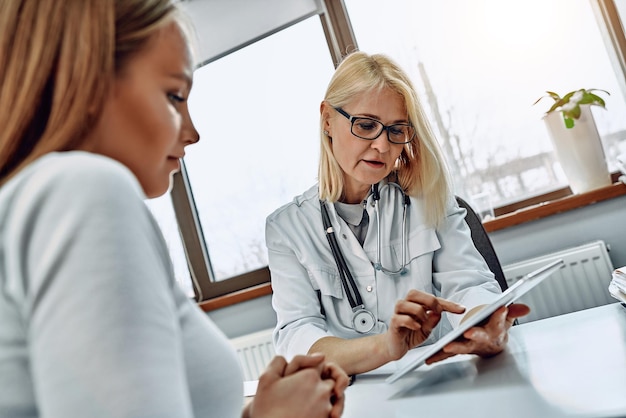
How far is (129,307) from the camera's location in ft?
1.26

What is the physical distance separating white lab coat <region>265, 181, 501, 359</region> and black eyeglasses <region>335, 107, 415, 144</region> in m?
0.18

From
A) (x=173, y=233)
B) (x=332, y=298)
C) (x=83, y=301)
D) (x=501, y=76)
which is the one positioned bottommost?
(x=332, y=298)

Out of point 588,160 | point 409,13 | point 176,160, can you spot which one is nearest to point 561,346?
point 176,160

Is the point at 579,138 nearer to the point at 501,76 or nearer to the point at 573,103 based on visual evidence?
the point at 573,103

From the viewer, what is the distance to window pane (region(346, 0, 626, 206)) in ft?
8.23

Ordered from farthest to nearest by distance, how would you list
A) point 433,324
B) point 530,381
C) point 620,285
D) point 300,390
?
point 433,324 < point 620,285 < point 530,381 < point 300,390

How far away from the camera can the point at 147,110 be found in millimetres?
566

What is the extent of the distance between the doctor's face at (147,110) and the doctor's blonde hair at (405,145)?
3.51 feet

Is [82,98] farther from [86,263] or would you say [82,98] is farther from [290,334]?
[290,334]

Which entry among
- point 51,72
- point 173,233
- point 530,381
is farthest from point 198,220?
point 51,72

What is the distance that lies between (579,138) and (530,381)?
176 centimetres

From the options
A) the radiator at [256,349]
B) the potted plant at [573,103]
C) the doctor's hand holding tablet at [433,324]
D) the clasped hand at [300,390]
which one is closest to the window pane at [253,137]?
the radiator at [256,349]

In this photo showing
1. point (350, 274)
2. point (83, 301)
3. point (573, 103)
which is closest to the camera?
point (83, 301)

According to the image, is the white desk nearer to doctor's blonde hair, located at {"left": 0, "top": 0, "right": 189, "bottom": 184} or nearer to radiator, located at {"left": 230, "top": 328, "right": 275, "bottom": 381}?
doctor's blonde hair, located at {"left": 0, "top": 0, "right": 189, "bottom": 184}
